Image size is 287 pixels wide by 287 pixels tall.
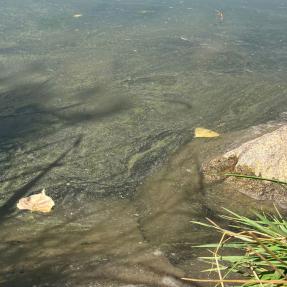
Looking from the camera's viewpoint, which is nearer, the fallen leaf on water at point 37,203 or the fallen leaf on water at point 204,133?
the fallen leaf on water at point 37,203

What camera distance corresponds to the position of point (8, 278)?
2121mm

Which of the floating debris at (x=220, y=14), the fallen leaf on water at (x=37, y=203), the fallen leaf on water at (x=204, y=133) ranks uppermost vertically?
the floating debris at (x=220, y=14)

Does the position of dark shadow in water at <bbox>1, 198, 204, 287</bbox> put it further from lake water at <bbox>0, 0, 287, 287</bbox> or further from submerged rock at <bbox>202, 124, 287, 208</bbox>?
submerged rock at <bbox>202, 124, 287, 208</bbox>

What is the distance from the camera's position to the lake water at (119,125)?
91.8 inches

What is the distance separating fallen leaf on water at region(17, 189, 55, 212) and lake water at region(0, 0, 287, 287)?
0.16ft

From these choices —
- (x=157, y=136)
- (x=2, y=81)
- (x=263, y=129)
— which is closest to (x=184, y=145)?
(x=157, y=136)

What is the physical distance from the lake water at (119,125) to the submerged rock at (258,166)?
4.6 inches

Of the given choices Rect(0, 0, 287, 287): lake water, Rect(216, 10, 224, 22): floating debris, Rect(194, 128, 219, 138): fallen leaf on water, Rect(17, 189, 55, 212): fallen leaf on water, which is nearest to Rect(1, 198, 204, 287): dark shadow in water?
Rect(0, 0, 287, 287): lake water

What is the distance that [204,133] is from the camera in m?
3.85

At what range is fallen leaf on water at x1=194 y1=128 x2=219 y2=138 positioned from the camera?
3.80 metres

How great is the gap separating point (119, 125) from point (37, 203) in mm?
1388

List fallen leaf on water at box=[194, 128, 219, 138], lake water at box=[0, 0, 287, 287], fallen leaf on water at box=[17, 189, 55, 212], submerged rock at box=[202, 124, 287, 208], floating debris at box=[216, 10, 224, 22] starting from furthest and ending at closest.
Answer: floating debris at box=[216, 10, 224, 22] < fallen leaf on water at box=[194, 128, 219, 138] < submerged rock at box=[202, 124, 287, 208] < fallen leaf on water at box=[17, 189, 55, 212] < lake water at box=[0, 0, 287, 287]

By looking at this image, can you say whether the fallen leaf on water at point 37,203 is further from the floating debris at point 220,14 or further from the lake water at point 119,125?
the floating debris at point 220,14

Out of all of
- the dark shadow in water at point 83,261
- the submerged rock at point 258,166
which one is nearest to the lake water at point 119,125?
the dark shadow in water at point 83,261
